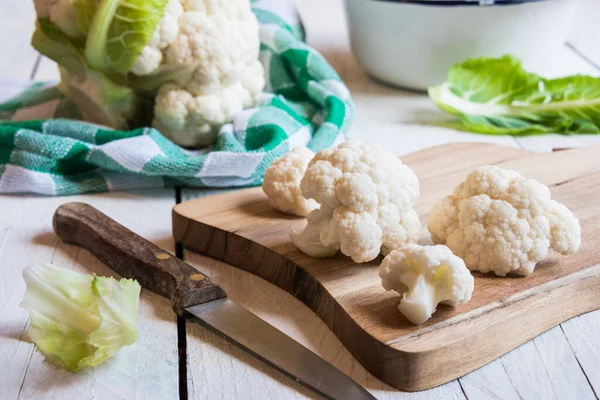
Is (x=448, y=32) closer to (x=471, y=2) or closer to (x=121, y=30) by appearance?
(x=471, y=2)

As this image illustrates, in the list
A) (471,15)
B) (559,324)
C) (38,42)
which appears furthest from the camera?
(471,15)

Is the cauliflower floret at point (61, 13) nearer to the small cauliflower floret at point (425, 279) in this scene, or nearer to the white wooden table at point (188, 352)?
the white wooden table at point (188, 352)

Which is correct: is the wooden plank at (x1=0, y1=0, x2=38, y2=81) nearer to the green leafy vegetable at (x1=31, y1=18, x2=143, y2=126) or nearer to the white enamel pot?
the green leafy vegetable at (x1=31, y1=18, x2=143, y2=126)

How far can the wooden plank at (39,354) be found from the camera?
104 centimetres

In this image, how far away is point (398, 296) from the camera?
1132 mm

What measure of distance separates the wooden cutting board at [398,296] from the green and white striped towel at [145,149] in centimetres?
18

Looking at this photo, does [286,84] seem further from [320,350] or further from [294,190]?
[320,350]

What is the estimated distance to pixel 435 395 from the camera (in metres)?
1.02

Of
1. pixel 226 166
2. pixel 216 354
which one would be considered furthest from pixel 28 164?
pixel 216 354

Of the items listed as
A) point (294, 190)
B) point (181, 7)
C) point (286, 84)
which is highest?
point (181, 7)

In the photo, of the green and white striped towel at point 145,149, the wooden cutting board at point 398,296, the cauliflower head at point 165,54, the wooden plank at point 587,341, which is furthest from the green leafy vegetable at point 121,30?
the wooden plank at point 587,341

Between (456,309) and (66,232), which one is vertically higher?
(456,309)

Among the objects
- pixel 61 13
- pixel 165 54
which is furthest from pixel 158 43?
pixel 61 13

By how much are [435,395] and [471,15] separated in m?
1.23
